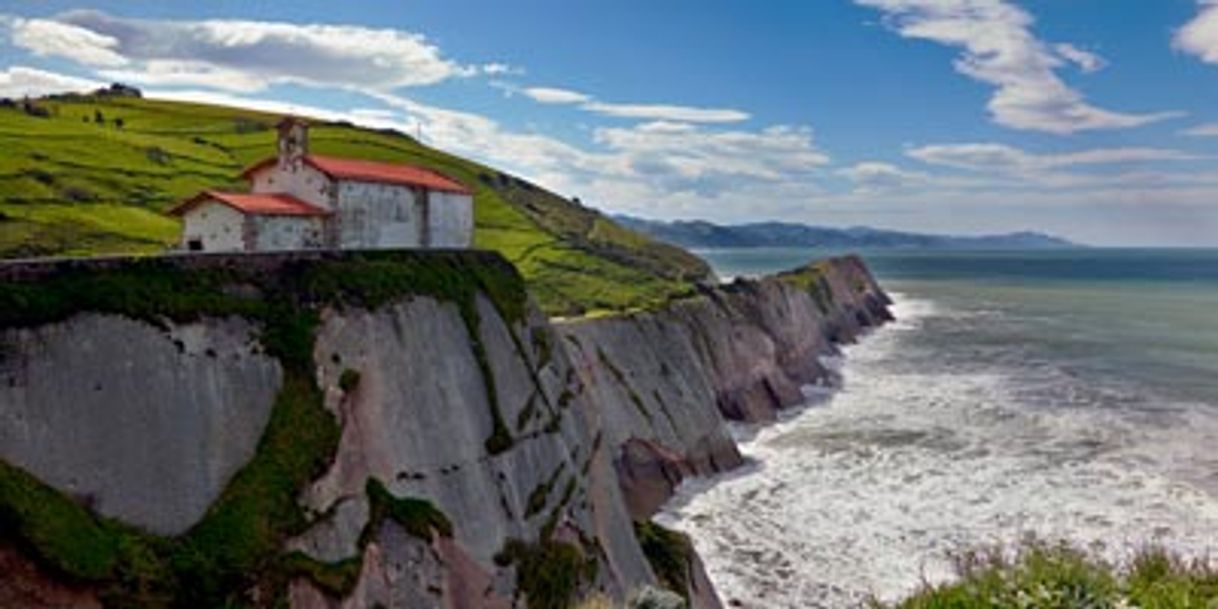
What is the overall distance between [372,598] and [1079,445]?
47405 millimetres

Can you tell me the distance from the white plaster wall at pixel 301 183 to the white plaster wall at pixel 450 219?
5.57 meters

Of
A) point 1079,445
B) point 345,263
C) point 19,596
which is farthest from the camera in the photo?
point 1079,445

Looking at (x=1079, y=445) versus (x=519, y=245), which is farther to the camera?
(x=519, y=245)

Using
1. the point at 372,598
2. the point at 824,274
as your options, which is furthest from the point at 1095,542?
the point at 824,274

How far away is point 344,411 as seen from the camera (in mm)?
26531

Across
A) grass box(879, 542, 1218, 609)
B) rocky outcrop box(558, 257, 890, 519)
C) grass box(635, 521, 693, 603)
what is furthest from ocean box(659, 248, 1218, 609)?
grass box(879, 542, 1218, 609)

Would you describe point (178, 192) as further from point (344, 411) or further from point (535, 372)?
point (344, 411)

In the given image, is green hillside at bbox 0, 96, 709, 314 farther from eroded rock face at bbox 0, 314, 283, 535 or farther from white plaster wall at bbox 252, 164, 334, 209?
eroded rock face at bbox 0, 314, 283, 535

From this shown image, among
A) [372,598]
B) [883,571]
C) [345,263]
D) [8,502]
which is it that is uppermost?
[345,263]

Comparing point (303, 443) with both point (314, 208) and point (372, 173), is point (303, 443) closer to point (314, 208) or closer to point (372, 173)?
point (314, 208)

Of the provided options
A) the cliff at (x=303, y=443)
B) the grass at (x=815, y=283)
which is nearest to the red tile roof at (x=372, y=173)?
the cliff at (x=303, y=443)

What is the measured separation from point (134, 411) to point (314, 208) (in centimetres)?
1353

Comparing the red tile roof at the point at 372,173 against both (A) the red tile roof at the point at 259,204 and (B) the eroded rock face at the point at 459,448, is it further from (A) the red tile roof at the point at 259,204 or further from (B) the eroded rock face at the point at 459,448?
(B) the eroded rock face at the point at 459,448

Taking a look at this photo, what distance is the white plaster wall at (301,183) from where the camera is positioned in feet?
114
